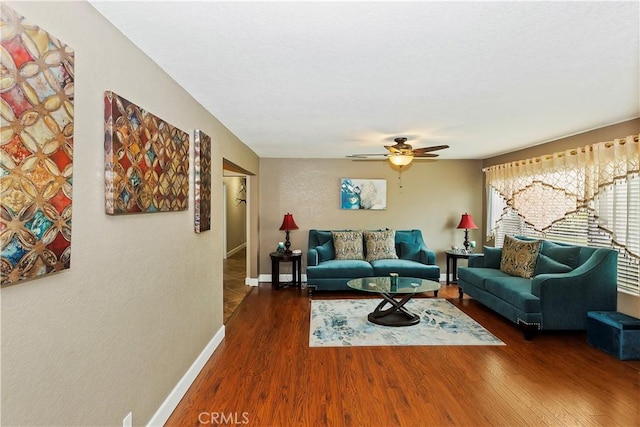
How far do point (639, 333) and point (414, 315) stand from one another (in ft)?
6.87

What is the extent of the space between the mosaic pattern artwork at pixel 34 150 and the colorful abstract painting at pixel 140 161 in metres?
0.26

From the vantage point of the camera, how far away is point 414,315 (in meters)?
4.25

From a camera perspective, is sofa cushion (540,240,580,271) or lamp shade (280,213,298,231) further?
lamp shade (280,213,298,231)

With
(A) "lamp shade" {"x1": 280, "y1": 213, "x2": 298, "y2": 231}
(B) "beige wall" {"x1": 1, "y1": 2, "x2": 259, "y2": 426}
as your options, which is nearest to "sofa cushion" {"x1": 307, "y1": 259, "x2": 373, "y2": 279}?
(A) "lamp shade" {"x1": 280, "y1": 213, "x2": 298, "y2": 231}

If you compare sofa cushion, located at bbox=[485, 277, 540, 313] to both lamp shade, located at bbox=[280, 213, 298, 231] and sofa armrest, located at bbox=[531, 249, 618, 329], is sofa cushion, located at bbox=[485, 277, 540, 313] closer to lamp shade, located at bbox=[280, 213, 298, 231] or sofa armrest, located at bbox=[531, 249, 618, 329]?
sofa armrest, located at bbox=[531, 249, 618, 329]

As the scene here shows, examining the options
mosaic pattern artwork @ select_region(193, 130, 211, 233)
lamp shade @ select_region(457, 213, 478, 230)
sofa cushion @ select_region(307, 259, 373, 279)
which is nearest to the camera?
mosaic pattern artwork @ select_region(193, 130, 211, 233)

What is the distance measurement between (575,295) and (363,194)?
140 inches

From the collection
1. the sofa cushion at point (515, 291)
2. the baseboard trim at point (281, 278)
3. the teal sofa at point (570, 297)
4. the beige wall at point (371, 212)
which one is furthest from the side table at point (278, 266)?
the teal sofa at point (570, 297)

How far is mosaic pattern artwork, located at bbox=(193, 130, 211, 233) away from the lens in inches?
109

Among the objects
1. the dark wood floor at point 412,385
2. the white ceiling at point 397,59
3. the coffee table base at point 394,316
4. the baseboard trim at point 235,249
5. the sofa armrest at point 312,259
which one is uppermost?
the white ceiling at point 397,59

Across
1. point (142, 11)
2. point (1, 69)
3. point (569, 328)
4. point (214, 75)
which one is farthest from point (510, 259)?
point (1, 69)

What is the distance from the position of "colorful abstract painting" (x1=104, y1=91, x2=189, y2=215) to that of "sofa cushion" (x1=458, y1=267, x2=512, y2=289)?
12.9 ft

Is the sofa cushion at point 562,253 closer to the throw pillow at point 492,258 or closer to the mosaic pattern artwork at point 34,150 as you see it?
the throw pillow at point 492,258

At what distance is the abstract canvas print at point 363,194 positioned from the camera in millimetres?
6328
